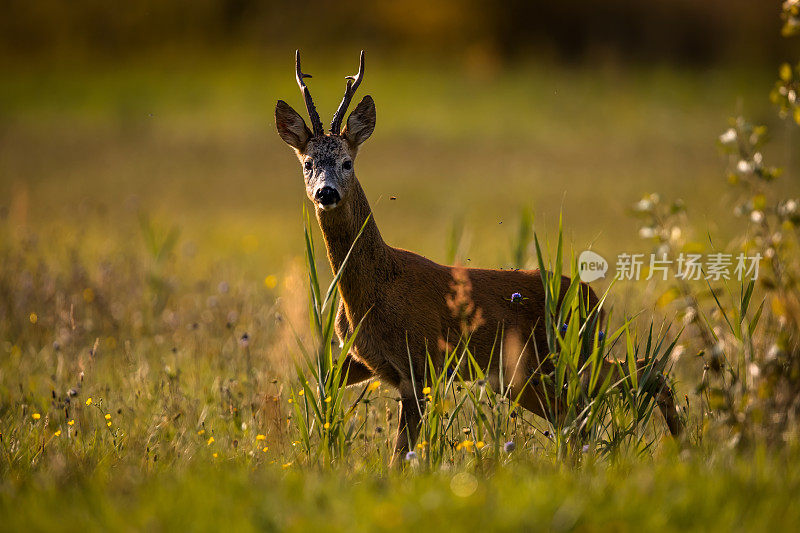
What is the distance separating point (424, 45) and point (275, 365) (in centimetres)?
Result: 2724

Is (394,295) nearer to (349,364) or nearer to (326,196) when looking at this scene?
(349,364)

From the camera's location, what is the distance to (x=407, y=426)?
201 inches

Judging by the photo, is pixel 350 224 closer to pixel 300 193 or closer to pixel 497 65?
pixel 300 193

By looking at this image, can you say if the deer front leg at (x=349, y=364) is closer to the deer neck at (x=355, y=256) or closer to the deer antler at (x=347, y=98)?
the deer neck at (x=355, y=256)

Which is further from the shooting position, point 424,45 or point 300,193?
point 424,45

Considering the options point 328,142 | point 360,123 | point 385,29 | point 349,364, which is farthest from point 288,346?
point 385,29

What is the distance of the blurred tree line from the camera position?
105ft

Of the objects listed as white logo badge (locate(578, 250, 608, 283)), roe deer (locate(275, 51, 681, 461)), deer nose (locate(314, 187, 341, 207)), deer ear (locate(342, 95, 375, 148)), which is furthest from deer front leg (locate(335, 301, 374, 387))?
white logo badge (locate(578, 250, 608, 283))

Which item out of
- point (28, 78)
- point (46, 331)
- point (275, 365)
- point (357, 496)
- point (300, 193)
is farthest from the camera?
point (28, 78)

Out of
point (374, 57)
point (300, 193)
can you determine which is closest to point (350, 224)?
point (300, 193)

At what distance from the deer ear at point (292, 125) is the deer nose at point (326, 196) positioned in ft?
2.20

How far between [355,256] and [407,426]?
1068 millimetres

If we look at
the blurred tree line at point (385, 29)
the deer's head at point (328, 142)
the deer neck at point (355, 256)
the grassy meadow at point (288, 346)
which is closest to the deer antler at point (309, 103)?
the deer's head at point (328, 142)

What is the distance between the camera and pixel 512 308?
5789 mm
